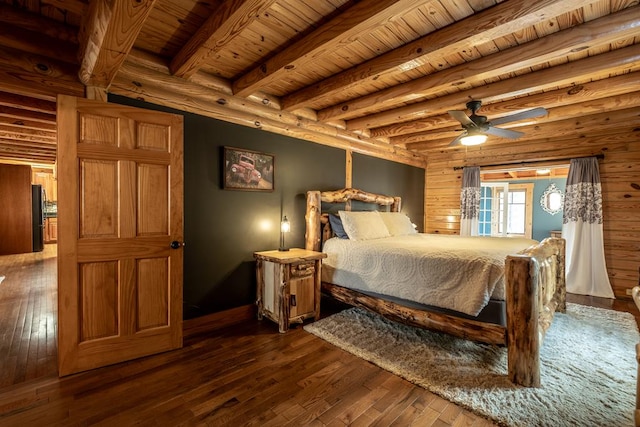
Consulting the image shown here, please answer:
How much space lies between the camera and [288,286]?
298 centimetres

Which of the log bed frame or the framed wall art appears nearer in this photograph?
the log bed frame

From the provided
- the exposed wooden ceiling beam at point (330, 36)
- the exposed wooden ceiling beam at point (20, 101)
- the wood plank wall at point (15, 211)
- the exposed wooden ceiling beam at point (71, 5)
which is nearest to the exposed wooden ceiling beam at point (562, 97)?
the exposed wooden ceiling beam at point (330, 36)

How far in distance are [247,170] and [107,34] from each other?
1765 millimetres

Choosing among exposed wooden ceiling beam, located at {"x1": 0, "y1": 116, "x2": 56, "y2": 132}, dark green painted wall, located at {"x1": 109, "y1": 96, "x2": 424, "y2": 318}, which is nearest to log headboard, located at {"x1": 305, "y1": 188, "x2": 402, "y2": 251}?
dark green painted wall, located at {"x1": 109, "y1": 96, "x2": 424, "y2": 318}

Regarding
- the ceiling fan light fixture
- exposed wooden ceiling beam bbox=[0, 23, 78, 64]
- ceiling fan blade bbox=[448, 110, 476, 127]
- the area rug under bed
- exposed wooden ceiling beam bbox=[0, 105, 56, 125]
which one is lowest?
the area rug under bed

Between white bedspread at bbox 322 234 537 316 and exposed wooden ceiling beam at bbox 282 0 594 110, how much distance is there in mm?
1637

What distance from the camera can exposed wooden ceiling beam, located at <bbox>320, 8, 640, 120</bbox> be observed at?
1955 millimetres

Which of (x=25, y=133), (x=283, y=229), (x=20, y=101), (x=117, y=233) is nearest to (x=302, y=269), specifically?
(x=283, y=229)

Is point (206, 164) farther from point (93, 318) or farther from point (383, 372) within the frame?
point (383, 372)

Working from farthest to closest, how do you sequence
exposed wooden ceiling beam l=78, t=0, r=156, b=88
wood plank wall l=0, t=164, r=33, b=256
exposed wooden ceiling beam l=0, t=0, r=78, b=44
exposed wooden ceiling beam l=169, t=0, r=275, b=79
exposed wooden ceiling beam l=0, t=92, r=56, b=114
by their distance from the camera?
wood plank wall l=0, t=164, r=33, b=256
exposed wooden ceiling beam l=0, t=92, r=56, b=114
exposed wooden ceiling beam l=0, t=0, r=78, b=44
exposed wooden ceiling beam l=169, t=0, r=275, b=79
exposed wooden ceiling beam l=78, t=0, r=156, b=88

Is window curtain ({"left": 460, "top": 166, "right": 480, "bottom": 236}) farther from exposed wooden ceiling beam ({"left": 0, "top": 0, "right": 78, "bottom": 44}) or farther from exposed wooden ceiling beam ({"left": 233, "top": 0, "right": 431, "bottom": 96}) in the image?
exposed wooden ceiling beam ({"left": 0, "top": 0, "right": 78, "bottom": 44})

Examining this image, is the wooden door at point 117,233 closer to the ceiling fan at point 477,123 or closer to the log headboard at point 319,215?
the log headboard at point 319,215

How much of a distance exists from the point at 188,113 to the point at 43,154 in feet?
19.5

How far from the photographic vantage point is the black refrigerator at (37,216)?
7391 mm
